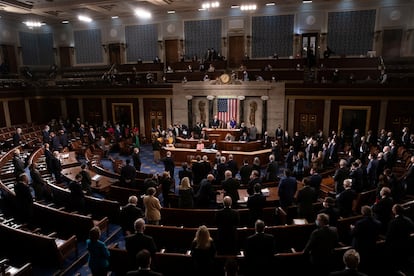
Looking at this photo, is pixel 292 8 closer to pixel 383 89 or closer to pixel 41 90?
pixel 383 89

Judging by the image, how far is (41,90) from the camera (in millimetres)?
20172

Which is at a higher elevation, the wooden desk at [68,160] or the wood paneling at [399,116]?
the wood paneling at [399,116]

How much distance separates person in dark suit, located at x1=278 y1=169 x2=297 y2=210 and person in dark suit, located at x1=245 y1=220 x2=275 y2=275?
2642 millimetres

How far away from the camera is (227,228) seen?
4953 millimetres

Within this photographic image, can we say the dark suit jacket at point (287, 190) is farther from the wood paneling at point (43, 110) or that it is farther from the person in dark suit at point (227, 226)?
the wood paneling at point (43, 110)

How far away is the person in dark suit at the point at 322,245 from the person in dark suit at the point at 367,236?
1.53 ft

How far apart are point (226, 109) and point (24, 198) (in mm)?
11800

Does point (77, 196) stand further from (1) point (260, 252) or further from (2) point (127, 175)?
(1) point (260, 252)

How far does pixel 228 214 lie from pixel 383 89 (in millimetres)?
12965

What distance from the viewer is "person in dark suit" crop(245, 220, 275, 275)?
13.4ft

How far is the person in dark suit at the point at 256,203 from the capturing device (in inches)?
229

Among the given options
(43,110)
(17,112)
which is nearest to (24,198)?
(17,112)


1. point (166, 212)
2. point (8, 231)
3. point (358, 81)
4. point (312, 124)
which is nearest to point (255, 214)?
point (166, 212)

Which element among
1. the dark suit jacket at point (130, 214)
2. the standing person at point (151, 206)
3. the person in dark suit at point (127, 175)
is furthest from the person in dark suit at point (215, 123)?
the dark suit jacket at point (130, 214)
